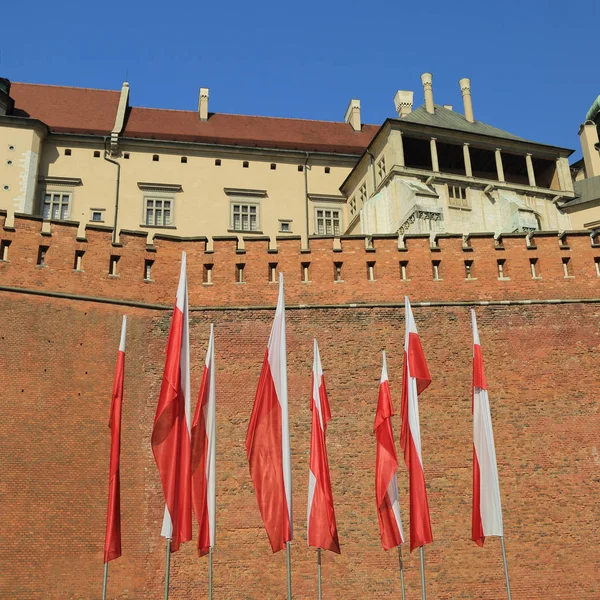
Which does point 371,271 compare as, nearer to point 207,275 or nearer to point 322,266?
point 322,266

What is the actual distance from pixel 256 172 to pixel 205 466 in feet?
73.0

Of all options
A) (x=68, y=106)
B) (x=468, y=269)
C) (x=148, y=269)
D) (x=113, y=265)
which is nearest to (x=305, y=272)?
(x=148, y=269)

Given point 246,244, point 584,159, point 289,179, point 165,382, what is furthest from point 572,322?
point 584,159

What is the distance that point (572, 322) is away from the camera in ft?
53.7

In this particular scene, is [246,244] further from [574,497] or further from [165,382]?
[574,497]

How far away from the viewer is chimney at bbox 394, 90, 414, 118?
110ft

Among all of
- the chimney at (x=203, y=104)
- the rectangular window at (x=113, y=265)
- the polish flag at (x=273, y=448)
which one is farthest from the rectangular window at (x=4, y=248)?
the chimney at (x=203, y=104)

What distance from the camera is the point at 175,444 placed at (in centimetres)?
1020

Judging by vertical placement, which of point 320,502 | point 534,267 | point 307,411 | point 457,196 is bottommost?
point 320,502

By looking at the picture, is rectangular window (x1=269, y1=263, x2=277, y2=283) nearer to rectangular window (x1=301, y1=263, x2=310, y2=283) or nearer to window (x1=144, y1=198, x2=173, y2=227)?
rectangular window (x1=301, y1=263, x2=310, y2=283)

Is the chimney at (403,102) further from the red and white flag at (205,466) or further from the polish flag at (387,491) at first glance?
the red and white flag at (205,466)

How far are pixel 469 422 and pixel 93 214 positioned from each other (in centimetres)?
1923

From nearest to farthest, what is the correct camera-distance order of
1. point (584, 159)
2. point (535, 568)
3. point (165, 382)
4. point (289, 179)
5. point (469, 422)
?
point (165, 382) < point (535, 568) < point (469, 422) < point (289, 179) < point (584, 159)

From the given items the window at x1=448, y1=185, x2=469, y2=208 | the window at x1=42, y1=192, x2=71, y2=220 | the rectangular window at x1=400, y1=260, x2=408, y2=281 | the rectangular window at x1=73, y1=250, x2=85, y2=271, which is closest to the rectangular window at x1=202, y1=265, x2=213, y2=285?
the rectangular window at x1=73, y1=250, x2=85, y2=271
